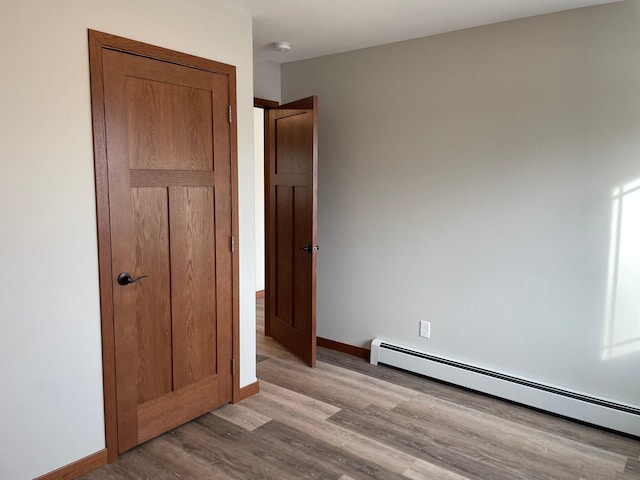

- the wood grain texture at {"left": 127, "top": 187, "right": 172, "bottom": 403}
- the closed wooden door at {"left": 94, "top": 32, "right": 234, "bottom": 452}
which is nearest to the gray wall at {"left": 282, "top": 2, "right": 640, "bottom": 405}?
the closed wooden door at {"left": 94, "top": 32, "right": 234, "bottom": 452}

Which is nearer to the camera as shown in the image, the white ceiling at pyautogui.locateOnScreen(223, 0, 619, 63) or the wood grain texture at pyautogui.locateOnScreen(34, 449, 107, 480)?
the wood grain texture at pyautogui.locateOnScreen(34, 449, 107, 480)

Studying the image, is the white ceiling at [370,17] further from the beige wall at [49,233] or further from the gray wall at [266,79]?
the beige wall at [49,233]

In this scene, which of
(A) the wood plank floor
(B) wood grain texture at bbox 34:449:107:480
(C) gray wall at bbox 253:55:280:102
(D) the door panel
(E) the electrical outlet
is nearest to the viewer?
(B) wood grain texture at bbox 34:449:107:480

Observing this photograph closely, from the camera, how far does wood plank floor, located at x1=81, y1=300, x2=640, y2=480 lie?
2.34 meters

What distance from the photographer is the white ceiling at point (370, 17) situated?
2.67m

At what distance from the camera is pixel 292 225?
3.82 m

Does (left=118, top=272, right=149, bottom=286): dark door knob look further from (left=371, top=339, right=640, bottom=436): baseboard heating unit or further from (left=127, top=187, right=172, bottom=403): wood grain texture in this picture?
(left=371, top=339, right=640, bottom=436): baseboard heating unit

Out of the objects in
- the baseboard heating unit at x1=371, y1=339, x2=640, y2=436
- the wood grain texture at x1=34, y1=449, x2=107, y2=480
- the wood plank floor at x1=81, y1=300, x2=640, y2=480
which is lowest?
the wood plank floor at x1=81, y1=300, x2=640, y2=480

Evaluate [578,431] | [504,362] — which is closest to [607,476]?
[578,431]

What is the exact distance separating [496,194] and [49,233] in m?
2.60

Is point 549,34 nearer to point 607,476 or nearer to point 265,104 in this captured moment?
point 265,104

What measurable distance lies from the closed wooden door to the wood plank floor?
0.79 ft

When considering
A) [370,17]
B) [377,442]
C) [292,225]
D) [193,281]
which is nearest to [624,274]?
[377,442]

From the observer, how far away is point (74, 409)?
2232 millimetres
